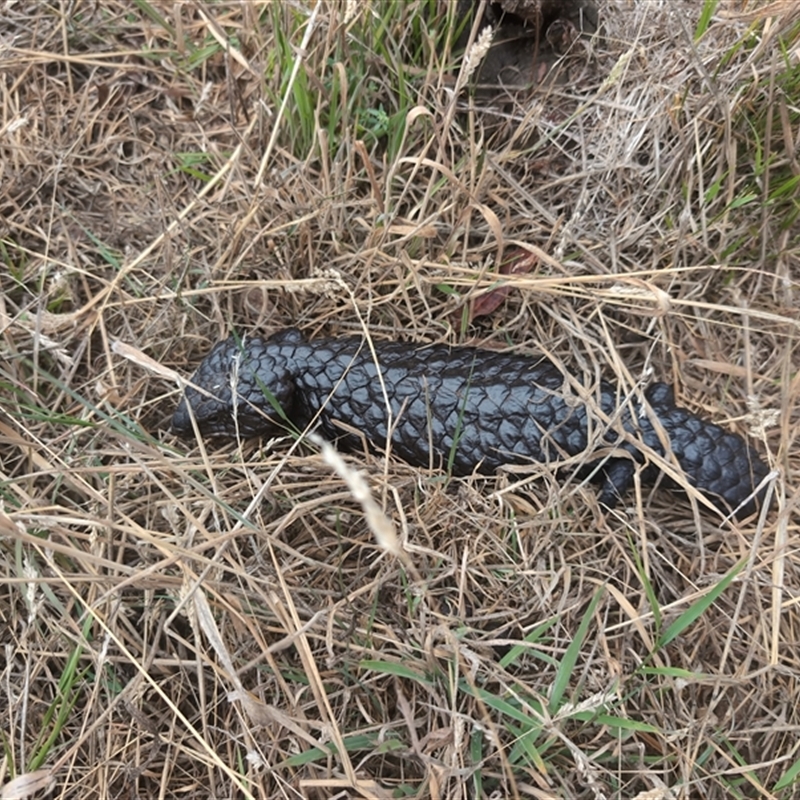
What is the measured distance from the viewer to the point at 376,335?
2.47 m

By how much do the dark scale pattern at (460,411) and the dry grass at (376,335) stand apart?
0.11m

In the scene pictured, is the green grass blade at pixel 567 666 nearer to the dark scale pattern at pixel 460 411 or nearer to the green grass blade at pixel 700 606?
the green grass blade at pixel 700 606

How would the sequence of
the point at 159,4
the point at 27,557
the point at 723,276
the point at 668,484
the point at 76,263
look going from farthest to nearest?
the point at 159,4 → the point at 76,263 → the point at 723,276 → the point at 668,484 → the point at 27,557

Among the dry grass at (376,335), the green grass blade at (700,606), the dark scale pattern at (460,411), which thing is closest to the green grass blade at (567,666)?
the dry grass at (376,335)

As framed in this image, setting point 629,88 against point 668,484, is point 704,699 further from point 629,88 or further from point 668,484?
point 629,88

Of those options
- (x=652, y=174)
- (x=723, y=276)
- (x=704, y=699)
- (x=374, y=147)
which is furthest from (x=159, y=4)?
(x=704, y=699)

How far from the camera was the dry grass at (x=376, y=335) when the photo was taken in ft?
6.07

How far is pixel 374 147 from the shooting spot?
2566 millimetres

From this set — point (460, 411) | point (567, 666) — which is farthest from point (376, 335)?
point (567, 666)

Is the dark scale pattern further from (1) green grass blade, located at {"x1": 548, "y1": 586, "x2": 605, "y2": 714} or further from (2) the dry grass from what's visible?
(1) green grass blade, located at {"x1": 548, "y1": 586, "x2": 605, "y2": 714}

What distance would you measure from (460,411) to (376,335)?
1.87 ft

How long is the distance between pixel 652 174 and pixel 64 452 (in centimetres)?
223

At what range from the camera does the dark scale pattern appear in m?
2.08

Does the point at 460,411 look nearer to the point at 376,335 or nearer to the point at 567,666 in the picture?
the point at 376,335
